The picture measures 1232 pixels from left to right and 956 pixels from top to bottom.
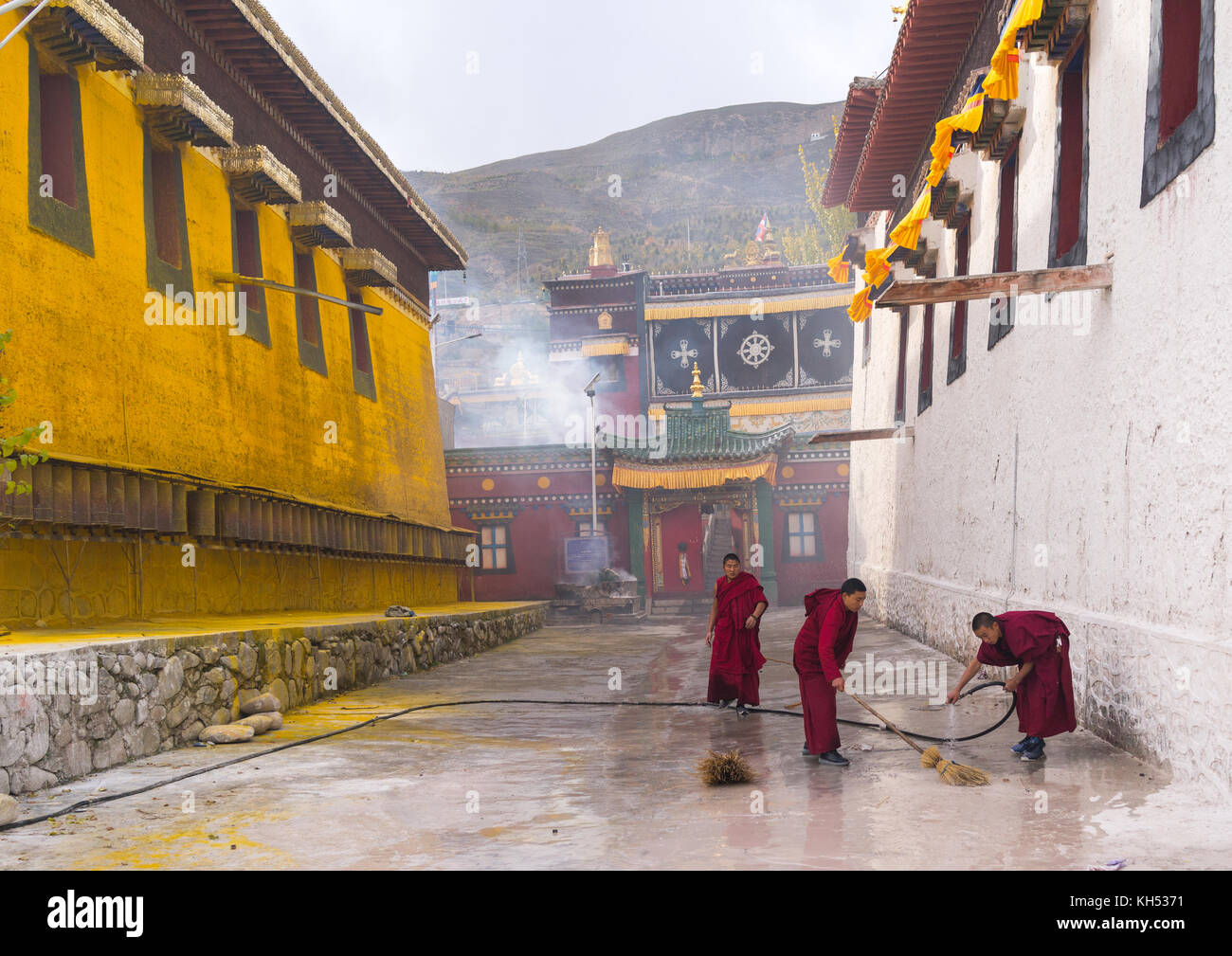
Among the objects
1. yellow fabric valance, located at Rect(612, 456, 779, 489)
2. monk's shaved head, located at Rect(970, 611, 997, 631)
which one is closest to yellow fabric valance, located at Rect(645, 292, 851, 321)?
yellow fabric valance, located at Rect(612, 456, 779, 489)

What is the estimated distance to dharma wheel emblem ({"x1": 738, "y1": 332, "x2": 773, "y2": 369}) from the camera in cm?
3212

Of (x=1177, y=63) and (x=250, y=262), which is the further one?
(x=250, y=262)

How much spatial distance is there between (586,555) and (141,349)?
18.5 metres

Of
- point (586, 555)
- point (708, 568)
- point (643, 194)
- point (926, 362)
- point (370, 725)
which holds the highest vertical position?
point (643, 194)

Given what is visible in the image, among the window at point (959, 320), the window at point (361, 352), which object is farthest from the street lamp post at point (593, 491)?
the window at point (959, 320)

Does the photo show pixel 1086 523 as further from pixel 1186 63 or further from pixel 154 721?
pixel 154 721

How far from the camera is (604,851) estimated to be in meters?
4.27

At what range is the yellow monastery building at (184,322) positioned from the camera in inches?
→ 303

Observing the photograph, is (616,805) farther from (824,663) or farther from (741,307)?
(741,307)

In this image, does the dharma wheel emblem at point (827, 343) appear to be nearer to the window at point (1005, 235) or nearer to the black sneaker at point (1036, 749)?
the window at point (1005, 235)

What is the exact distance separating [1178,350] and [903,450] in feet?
32.7

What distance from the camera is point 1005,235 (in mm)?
9773

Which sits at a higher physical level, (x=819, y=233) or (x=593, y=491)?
(x=819, y=233)

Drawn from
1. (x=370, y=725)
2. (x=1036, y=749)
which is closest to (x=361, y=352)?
(x=370, y=725)
